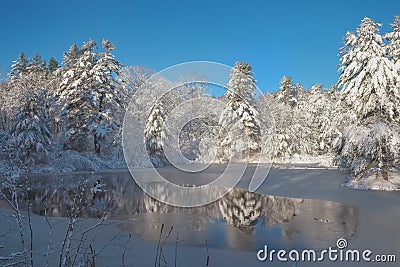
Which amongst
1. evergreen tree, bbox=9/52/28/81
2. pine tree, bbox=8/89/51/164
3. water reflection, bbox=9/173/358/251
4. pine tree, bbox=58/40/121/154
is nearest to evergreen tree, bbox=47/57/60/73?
evergreen tree, bbox=9/52/28/81

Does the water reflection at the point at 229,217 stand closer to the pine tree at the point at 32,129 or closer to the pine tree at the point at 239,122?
the pine tree at the point at 32,129

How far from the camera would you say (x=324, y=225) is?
727 cm

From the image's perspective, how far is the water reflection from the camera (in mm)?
6195

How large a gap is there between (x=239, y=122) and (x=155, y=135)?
7.54m

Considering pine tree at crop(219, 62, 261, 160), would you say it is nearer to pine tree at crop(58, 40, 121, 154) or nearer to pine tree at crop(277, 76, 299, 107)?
pine tree at crop(58, 40, 121, 154)

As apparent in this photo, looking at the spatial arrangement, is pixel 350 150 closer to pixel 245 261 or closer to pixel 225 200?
pixel 225 200

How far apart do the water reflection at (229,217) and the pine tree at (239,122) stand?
15.7 metres

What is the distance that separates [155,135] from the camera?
28.5m

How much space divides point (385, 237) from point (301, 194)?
5.92 metres

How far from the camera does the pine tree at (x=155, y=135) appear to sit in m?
28.1

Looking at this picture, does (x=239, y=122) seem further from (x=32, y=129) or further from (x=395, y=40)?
(x=32, y=129)

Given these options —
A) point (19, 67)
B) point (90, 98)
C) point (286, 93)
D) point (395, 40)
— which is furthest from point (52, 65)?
point (395, 40)

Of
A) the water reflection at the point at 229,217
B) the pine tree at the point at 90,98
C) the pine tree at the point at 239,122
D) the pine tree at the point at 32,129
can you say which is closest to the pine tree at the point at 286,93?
the pine tree at the point at 239,122

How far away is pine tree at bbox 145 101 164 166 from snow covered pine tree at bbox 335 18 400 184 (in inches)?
664
